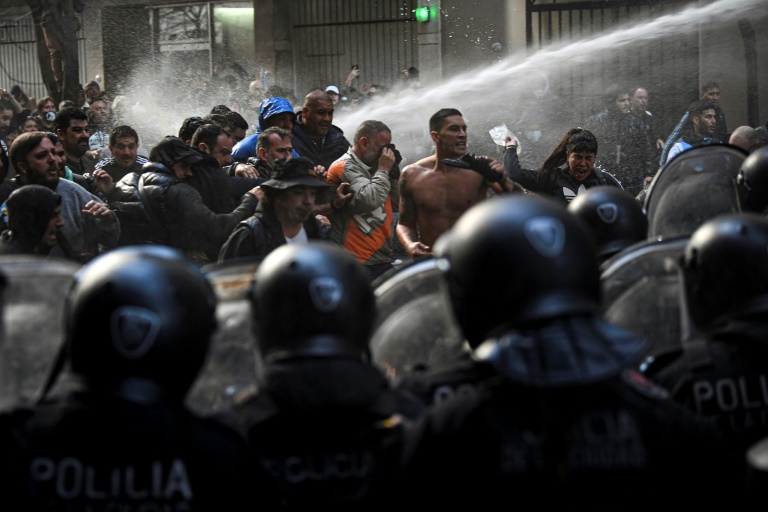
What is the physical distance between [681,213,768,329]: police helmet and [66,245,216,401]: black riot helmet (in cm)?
140

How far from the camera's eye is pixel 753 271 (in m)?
3.02

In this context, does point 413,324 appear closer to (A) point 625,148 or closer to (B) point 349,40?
(A) point 625,148

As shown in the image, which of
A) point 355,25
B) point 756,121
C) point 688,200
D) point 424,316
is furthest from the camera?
point 355,25

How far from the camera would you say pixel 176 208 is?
6.61m

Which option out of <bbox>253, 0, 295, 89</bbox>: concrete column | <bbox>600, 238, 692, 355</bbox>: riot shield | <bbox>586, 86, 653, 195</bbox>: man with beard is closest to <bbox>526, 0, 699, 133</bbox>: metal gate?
<bbox>586, 86, 653, 195</bbox>: man with beard

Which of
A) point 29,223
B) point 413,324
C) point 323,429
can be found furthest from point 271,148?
point 323,429

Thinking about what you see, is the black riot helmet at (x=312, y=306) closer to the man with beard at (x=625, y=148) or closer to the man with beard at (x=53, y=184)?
the man with beard at (x=53, y=184)

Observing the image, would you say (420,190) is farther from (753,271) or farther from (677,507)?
(677,507)

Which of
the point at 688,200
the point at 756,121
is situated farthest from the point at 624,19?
the point at 688,200

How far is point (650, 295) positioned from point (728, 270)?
2.44ft

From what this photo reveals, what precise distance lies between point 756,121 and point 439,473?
1343 centimetres

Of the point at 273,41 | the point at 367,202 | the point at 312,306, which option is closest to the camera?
the point at 312,306

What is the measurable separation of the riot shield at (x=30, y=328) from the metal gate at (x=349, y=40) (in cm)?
1592

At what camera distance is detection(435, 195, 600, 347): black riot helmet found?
221cm
